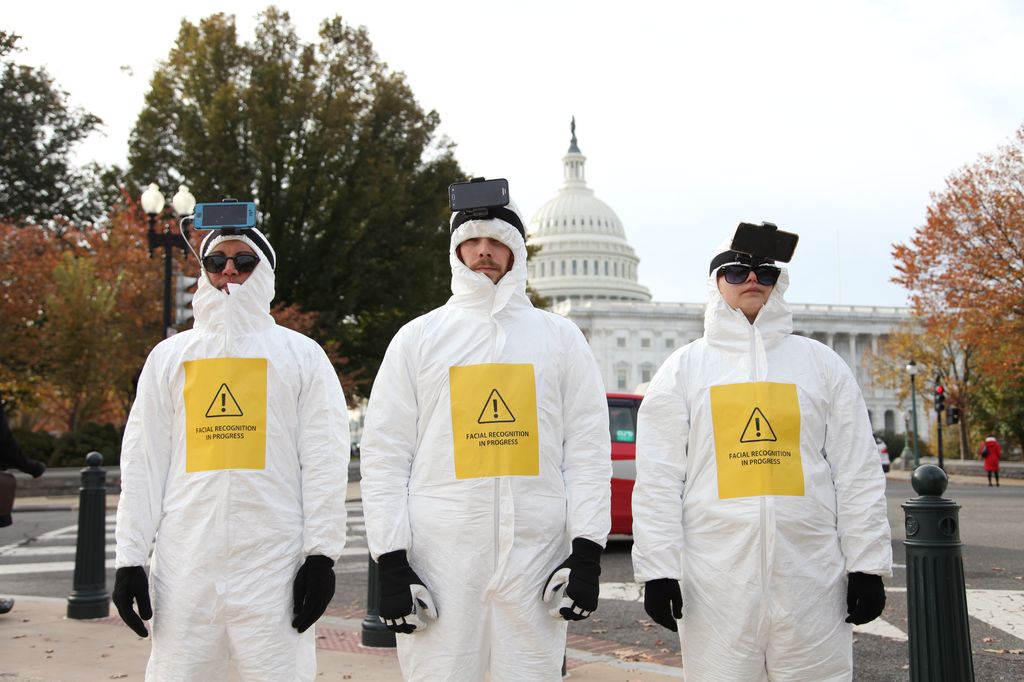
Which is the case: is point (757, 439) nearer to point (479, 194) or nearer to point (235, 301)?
point (479, 194)

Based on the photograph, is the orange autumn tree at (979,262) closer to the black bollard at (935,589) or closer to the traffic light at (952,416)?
the traffic light at (952,416)

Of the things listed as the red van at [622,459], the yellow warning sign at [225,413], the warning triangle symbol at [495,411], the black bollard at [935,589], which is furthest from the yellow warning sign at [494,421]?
the red van at [622,459]

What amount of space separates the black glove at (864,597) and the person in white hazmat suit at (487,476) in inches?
33.8

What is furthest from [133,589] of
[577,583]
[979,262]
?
[979,262]

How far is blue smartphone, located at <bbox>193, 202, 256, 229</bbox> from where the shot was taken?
12.9 ft

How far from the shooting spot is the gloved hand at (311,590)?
349cm

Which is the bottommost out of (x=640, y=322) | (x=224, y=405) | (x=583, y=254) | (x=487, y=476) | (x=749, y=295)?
(x=487, y=476)

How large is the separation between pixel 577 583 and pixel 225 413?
4.57ft

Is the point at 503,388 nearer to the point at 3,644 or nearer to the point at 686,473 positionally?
the point at 686,473

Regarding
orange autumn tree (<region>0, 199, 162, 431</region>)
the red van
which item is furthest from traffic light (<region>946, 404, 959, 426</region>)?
the red van

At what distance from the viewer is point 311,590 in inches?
137

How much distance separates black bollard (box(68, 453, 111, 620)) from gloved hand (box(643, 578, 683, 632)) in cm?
556

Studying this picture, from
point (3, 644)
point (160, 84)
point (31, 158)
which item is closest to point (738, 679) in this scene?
point (3, 644)

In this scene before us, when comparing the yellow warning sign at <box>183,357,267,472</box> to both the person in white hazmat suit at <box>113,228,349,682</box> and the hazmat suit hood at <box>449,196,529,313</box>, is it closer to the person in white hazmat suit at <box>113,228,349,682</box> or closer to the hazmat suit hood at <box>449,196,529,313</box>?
the person in white hazmat suit at <box>113,228,349,682</box>
